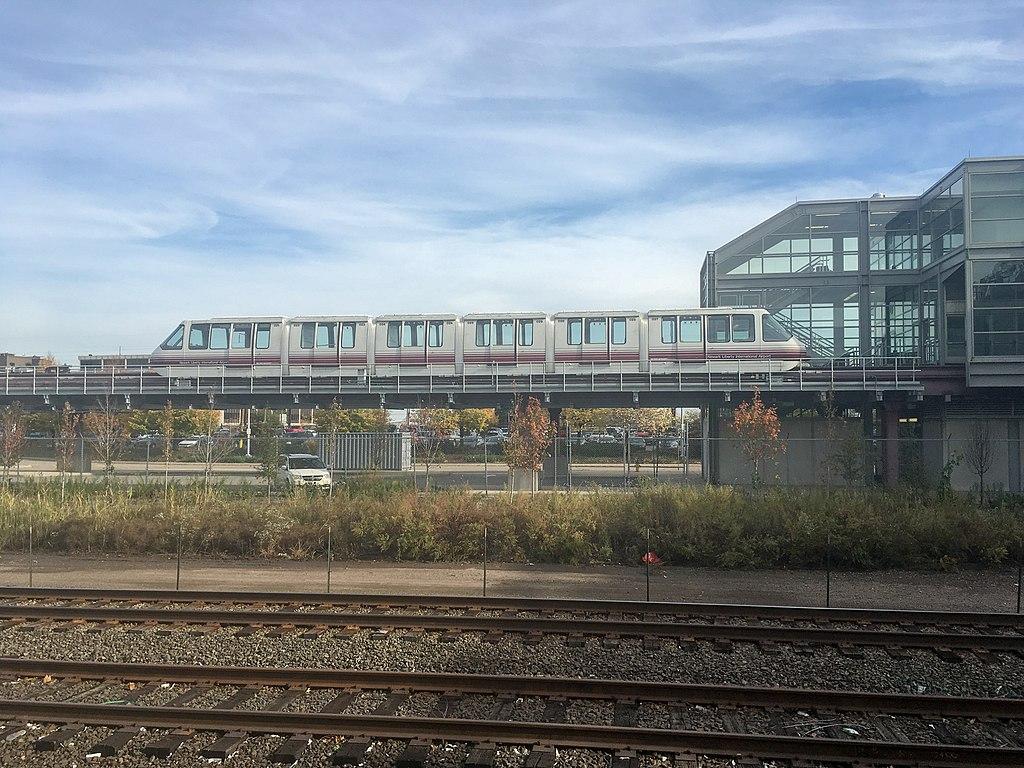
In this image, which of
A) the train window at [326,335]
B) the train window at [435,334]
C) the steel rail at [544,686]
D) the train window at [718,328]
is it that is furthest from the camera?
the train window at [326,335]

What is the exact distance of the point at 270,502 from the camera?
1972 cm

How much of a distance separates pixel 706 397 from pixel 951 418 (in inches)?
391

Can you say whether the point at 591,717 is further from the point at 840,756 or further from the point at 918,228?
the point at 918,228

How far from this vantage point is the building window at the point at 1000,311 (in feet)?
102

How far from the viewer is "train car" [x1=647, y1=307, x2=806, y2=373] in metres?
33.7

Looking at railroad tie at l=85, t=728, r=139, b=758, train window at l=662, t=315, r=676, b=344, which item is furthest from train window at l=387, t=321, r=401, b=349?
railroad tie at l=85, t=728, r=139, b=758

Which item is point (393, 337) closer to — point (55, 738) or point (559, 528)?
point (559, 528)

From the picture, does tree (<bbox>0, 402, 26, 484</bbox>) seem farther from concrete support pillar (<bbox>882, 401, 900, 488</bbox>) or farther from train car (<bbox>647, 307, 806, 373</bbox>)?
concrete support pillar (<bbox>882, 401, 900, 488</bbox>)

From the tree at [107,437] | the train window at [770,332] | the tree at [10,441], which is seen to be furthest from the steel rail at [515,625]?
the train window at [770,332]

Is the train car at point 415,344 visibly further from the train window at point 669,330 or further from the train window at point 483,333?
the train window at point 669,330

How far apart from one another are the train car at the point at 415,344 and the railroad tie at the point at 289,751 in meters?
28.8

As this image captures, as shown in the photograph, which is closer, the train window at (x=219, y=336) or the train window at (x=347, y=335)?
the train window at (x=347, y=335)

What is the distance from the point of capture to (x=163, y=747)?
23.4 ft

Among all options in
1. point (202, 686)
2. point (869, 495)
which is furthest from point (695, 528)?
point (202, 686)
